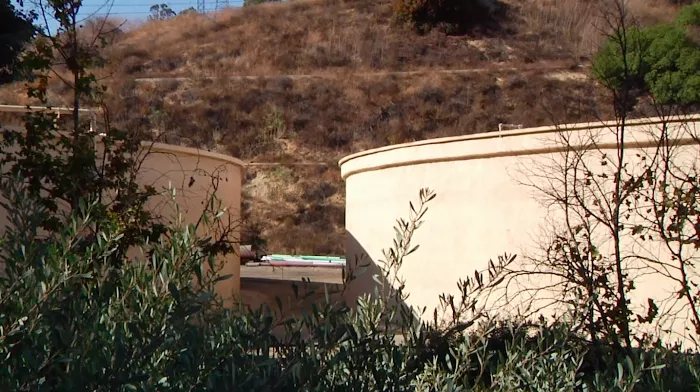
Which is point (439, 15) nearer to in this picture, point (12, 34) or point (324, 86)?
point (324, 86)

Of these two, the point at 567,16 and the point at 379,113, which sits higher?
the point at 567,16

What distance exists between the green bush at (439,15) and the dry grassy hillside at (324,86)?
2.26 ft

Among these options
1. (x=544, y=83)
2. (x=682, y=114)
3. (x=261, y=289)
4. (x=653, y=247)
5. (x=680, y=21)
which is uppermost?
(x=680, y=21)

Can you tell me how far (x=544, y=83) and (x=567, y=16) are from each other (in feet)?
28.5

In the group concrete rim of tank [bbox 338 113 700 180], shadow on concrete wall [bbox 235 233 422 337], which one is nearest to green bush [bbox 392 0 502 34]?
shadow on concrete wall [bbox 235 233 422 337]

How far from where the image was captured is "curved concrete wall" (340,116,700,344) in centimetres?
956

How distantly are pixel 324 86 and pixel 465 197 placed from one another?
2735cm

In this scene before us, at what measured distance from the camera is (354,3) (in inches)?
1806

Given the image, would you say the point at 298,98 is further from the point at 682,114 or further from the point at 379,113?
the point at 682,114

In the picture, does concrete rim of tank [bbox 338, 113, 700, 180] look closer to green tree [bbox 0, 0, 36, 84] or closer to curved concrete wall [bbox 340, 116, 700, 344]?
curved concrete wall [bbox 340, 116, 700, 344]

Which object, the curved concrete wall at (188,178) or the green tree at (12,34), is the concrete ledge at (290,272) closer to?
the curved concrete wall at (188,178)

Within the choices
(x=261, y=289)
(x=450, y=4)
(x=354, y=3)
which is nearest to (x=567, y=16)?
(x=450, y=4)

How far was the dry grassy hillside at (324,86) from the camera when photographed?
32.2m

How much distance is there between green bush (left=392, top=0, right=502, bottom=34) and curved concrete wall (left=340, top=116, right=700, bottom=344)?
30480 millimetres
